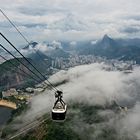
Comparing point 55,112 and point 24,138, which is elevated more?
point 55,112

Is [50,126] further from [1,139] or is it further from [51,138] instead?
[1,139]

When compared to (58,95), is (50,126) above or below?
below

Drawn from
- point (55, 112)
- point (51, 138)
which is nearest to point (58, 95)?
point (55, 112)

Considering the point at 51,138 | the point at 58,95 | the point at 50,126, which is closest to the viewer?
the point at 58,95

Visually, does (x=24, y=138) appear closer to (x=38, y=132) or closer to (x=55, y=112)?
(x=38, y=132)

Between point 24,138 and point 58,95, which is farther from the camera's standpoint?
point 24,138

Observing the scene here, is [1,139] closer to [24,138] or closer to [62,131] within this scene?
[24,138]

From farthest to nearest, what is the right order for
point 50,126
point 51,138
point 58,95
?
1. point 50,126
2. point 51,138
3. point 58,95

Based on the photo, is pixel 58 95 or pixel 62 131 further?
pixel 62 131
